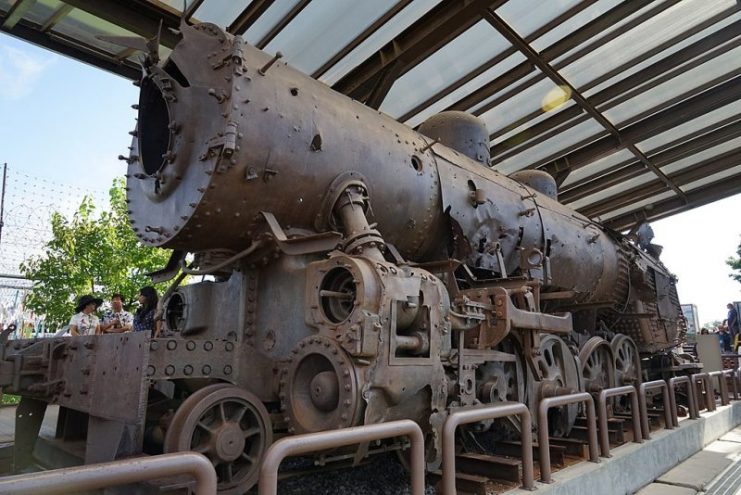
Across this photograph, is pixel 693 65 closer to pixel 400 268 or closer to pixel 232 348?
pixel 400 268

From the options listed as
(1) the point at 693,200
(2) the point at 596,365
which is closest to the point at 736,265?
(1) the point at 693,200

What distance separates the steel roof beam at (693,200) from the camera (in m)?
15.4

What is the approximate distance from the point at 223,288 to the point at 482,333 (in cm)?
215

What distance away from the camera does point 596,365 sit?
7086 mm

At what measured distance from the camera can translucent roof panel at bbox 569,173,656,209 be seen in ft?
49.0

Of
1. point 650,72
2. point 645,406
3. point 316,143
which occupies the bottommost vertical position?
point 645,406

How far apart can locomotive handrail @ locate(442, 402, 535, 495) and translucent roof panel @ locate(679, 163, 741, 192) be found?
14.5 metres

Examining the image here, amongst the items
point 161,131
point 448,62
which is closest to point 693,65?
point 448,62

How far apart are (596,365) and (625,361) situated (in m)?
0.97

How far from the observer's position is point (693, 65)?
10141 millimetres

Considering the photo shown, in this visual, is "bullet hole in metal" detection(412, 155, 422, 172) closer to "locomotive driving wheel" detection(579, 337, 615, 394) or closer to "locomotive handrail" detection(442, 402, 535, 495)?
"locomotive handrail" detection(442, 402, 535, 495)

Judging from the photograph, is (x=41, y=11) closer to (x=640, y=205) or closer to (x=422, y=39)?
(x=422, y=39)

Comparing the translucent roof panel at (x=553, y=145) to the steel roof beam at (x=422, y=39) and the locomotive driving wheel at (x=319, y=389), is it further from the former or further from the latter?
the locomotive driving wheel at (x=319, y=389)

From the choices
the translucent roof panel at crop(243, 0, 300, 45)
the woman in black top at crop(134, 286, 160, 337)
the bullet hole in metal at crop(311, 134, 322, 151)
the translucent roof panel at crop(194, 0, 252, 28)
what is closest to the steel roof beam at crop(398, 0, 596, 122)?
the translucent roof panel at crop(243, 0, 300, 45)
